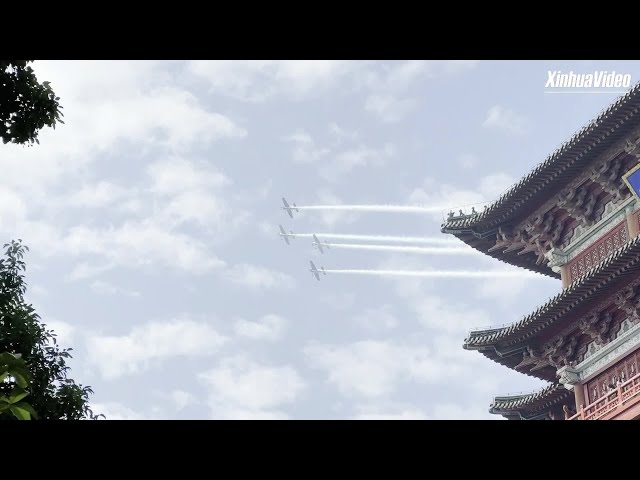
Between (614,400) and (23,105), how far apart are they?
75.1 ft

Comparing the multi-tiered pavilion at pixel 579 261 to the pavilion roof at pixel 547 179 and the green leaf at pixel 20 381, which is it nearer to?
the pavilion roof at pixel 547 179

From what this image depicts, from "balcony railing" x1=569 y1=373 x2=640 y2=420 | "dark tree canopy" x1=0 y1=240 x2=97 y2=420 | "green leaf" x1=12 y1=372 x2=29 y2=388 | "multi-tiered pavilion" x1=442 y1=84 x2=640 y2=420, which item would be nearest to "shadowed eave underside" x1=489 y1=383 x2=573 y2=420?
"multi-tiered pavilion" x1=442 y1=84 x2=640 y2=420

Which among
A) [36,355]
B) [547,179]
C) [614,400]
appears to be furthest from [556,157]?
[36,355]

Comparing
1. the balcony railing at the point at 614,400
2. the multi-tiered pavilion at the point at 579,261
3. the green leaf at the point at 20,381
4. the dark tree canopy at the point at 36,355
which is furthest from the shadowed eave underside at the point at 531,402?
the green leaf at the point at 20,381

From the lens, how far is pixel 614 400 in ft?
99.7

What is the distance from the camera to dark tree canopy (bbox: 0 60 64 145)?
A: 12297mm

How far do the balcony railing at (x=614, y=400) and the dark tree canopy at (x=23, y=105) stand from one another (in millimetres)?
21678

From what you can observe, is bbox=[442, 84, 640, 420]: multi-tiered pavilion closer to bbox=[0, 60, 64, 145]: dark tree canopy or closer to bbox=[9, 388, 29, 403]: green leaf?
bbox=[0, 60, 64, 145]: dark tree canopy

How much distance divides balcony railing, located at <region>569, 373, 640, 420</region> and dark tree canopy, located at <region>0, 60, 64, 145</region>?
21.7 m

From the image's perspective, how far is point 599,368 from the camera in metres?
33.0

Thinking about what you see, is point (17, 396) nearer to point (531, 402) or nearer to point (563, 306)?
point (563, 306)
